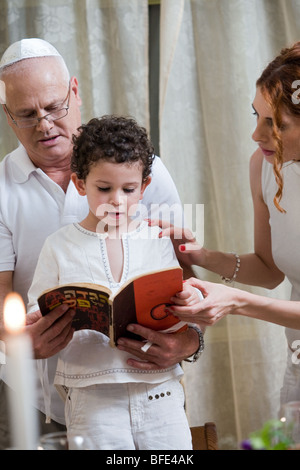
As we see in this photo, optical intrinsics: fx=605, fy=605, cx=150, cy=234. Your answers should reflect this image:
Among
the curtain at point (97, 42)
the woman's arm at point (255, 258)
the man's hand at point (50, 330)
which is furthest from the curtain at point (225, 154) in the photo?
the man's hand at point (50, 330)

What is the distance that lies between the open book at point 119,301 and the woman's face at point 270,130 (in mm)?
545

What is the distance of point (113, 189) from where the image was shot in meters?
1.67

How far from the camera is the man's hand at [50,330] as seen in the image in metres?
1.56

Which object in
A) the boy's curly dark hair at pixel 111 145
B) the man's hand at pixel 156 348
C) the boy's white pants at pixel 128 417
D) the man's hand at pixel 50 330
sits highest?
the boy's curly dark hair at pixel 111 145

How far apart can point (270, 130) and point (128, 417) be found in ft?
2.99

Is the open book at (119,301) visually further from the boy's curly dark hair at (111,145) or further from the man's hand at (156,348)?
the boy's curly dark hair at (111,145)

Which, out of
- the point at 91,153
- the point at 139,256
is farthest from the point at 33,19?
the point at 139,256

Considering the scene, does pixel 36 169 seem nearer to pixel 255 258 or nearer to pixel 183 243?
pixel 183 243

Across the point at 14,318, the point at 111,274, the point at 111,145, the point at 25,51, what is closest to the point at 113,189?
the point at 111,145

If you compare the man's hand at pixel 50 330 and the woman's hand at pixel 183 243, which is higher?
the woman's hand at pixel 183 243

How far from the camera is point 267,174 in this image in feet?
6.77

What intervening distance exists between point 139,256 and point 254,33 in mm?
1431

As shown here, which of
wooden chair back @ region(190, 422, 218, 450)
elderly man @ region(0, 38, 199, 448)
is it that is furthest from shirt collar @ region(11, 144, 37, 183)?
wooden chair back @ region(190, 422, 218, 450)

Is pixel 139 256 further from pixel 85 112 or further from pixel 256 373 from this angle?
pixel 256 373
